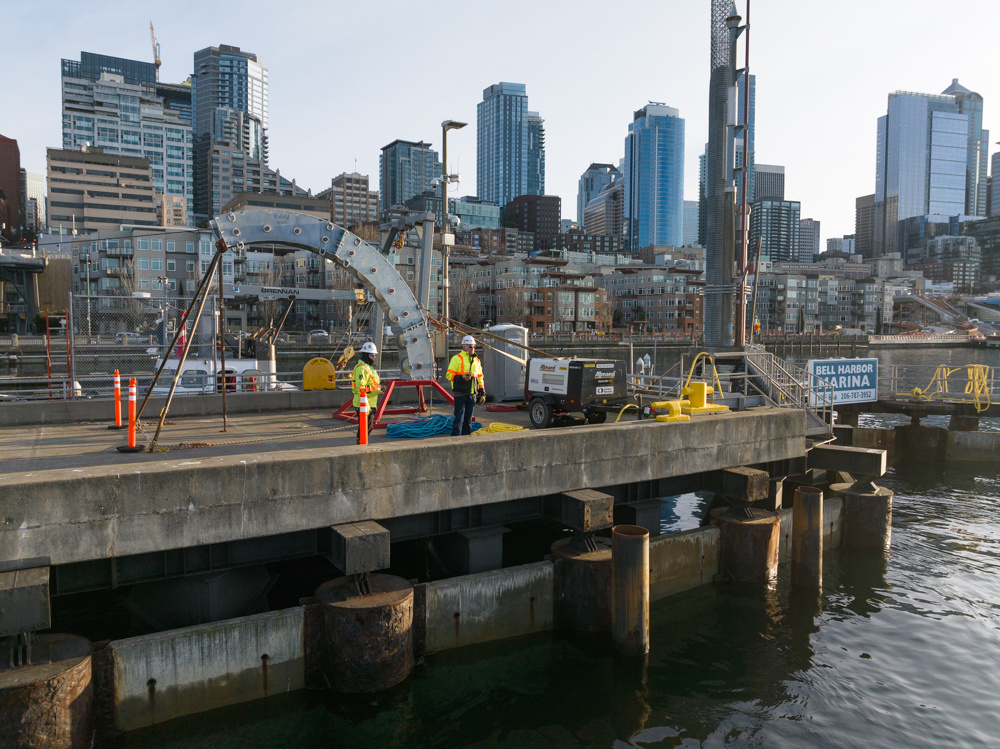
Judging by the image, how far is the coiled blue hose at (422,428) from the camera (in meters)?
13.1

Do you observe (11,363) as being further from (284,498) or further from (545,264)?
(545,264)

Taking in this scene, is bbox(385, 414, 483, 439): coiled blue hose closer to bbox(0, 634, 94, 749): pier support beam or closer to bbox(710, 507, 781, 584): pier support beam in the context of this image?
bbox(0, 634, 94, 749): pier support beam

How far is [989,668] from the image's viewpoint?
39.0ft

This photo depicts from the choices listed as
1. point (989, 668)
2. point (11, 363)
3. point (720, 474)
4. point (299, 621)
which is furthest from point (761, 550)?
point (11, 363)

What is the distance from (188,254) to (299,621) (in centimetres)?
10154

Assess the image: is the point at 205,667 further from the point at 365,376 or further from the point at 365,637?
the point at 365,376

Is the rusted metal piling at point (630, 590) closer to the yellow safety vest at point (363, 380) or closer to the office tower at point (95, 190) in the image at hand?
the yellow safety vest at point (363, 380)

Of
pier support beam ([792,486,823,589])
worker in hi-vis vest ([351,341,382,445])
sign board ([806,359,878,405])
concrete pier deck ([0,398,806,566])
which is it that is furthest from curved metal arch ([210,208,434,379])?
sign board ([806,359,878,405])

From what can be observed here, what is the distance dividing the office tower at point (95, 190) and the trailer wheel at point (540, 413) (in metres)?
151

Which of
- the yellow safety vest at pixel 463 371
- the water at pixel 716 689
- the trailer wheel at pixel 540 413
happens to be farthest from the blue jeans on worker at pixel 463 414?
the water at pixel 716 689

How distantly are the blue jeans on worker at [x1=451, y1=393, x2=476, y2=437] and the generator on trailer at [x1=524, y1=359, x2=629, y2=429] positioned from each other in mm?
2722

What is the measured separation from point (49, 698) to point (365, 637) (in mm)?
3825

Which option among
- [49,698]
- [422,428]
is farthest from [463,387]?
[49,698]

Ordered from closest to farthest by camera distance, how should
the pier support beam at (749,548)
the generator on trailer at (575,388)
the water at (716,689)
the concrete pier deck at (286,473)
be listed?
1. the concrete pier deck at (286,473)
2. the water at (716,689)
3. the pier support beam at (749,548)
4. the generator on trailer at (575,388)
